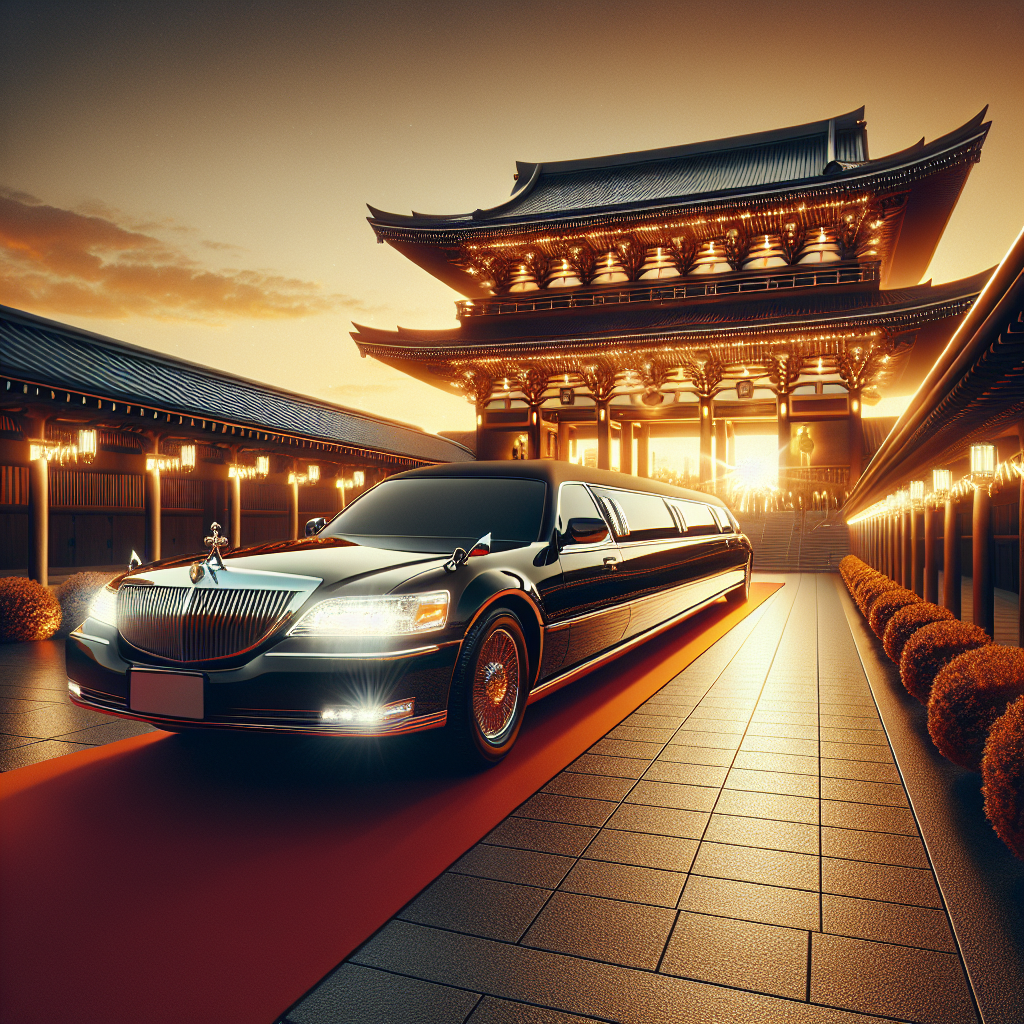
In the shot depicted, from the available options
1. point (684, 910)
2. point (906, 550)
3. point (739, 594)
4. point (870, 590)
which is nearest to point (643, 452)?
point (739, 594)

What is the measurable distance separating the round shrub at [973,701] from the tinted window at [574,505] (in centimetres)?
229

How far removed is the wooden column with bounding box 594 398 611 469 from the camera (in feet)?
86.4

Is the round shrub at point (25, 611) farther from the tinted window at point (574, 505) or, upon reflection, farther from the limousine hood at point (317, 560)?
the tinted window at point (574, 505)

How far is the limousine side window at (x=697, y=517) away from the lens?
8258mm

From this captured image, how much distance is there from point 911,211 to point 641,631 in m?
22.4

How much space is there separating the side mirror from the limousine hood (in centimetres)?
106

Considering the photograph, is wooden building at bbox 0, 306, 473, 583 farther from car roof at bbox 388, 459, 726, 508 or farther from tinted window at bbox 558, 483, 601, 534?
tinted window at bbox 558, 483, 601, 534

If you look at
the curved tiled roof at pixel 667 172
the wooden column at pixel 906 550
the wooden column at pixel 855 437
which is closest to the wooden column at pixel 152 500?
the wooden column at pixel 906 550

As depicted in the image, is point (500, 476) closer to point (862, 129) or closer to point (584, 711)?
point (584, 711)

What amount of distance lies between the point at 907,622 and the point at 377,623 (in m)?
4.81

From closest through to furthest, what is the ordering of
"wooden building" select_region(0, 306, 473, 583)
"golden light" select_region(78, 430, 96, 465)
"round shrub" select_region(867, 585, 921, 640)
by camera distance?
"round shrub" select_region(867, 585, 921, 640), "wooden building" select_region(0, 306, 473, 583), "golden light" select_region(78, 430, 96, 465)

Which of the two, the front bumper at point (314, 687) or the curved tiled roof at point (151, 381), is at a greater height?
the curved tiled roof at point (151, 381)


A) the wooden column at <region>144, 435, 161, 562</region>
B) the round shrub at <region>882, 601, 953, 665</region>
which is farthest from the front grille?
the wooden column at <region>144, 435, 161, 562</region>

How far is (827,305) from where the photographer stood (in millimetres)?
22359
